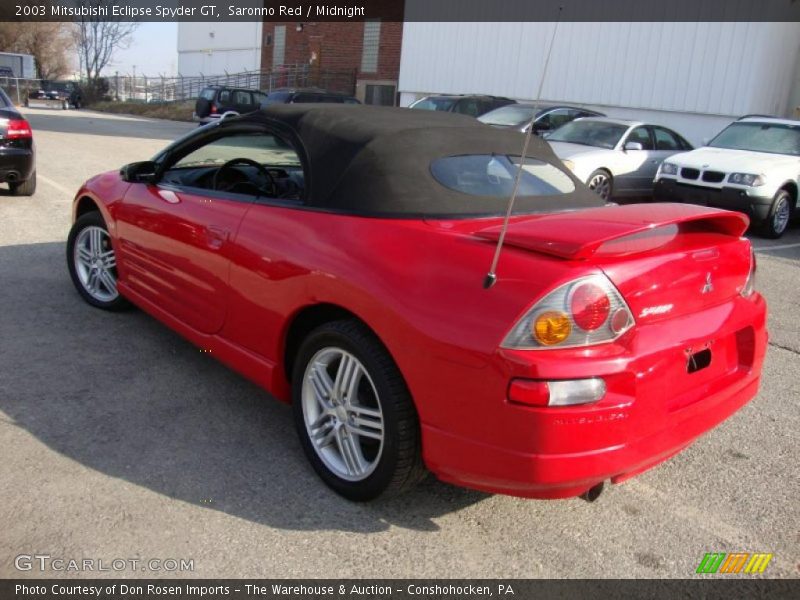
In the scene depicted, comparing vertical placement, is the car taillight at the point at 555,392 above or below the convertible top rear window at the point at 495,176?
below

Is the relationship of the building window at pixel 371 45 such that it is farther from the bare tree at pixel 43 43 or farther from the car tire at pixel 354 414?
the bare tree at pixel 43 43

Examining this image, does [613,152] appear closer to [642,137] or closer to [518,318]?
[642,137]

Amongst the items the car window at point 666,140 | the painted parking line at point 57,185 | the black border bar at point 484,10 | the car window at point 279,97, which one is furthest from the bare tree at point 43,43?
the car window at point 666,140

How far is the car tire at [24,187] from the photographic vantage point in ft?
29.8

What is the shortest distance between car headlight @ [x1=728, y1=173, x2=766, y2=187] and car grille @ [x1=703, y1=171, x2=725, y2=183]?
0.12 m

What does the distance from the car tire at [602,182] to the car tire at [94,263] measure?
729 centimetres

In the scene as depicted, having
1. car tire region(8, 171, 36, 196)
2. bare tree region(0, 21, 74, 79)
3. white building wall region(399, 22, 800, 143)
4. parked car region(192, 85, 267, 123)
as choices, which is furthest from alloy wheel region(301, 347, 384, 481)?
bare tree region(0, 21, 74, 79)

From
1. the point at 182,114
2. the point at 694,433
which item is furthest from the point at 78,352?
the point at 182,114

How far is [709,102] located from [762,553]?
1862cm

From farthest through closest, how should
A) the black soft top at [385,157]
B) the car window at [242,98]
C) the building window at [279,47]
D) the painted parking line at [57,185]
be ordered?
the building window at [279,47], the car window at [242,98], the painted parking line at [57,185], the black soft top at [385,157]

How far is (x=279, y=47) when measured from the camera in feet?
127

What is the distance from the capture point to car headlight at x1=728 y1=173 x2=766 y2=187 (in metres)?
9.20

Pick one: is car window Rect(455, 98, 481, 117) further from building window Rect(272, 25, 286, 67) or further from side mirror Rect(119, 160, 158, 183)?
building window Rect(272, 25, 286, 67)

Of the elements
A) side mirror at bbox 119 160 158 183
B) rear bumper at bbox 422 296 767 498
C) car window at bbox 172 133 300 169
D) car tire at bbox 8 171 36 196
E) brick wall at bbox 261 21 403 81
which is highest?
brick wall at bbox 261 21 403 81
